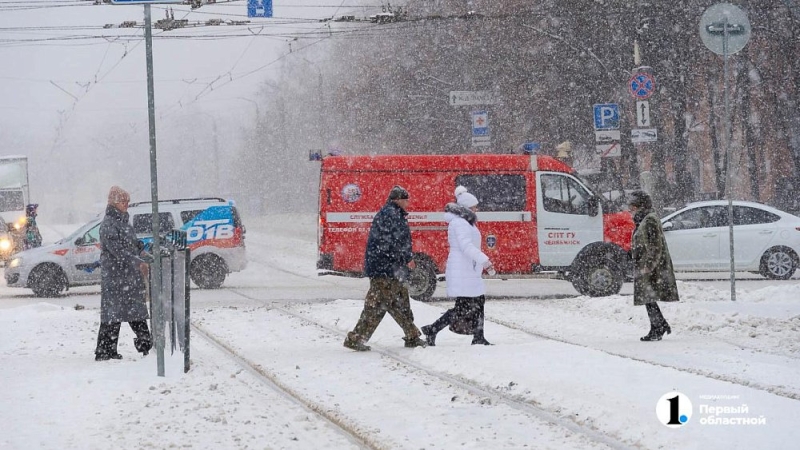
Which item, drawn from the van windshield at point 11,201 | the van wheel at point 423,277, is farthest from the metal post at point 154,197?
the van windshield at point 11,201

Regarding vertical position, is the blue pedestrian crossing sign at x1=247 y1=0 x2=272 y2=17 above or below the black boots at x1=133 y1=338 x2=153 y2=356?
above

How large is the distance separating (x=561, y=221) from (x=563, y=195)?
1.50 feet

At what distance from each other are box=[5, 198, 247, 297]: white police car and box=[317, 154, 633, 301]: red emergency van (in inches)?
169

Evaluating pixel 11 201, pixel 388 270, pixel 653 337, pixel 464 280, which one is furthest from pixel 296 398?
pixel 11 201

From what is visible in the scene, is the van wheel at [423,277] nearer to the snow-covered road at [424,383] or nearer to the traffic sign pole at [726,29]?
the snow-covered road at [424,383]

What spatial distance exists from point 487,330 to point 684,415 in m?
6.25

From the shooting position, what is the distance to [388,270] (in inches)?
450

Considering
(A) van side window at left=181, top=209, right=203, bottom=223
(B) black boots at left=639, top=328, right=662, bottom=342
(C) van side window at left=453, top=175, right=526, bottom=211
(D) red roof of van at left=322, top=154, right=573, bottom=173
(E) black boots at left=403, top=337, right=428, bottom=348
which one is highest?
(D) red roof of van at left=322, top=154, right=573, bottom=173

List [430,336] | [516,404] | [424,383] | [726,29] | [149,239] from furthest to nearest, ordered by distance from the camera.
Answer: [149,239], [726,29], [430,336], [424,383], [516,404]

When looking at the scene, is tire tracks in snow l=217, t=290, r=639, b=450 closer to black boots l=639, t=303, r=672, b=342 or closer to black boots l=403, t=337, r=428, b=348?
black boots l=403, t=337, r=428, b=348

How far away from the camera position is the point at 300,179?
82625 mm

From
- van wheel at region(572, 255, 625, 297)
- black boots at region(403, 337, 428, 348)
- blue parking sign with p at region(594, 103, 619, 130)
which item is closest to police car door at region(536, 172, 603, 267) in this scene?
van wheel at region(572, 255, 625, 297)

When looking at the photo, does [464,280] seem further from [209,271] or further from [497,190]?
[209,271]

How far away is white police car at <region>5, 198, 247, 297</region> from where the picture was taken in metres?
22.0
